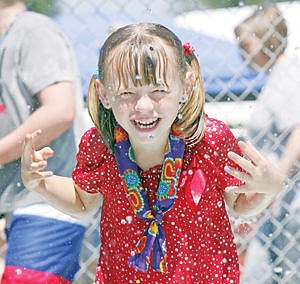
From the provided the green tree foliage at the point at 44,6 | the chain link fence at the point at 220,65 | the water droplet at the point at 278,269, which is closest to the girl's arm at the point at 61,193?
the chain link fence at the point at 220,65

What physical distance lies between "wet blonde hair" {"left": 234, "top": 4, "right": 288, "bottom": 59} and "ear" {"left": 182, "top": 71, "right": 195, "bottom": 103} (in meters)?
1.08

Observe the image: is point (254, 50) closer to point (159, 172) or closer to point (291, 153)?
point (291, 153)

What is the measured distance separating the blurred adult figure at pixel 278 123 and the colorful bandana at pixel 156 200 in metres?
0.84

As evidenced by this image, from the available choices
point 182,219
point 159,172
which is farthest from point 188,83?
point 182,219

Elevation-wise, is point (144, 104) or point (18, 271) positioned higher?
point (144, 104)

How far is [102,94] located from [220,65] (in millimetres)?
1345

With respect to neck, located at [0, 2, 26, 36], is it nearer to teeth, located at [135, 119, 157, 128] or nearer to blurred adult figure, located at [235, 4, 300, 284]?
teeth, located at [135, 119, 157, 128]

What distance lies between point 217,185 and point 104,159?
293 millimetres

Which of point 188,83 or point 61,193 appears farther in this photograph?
point 61,193

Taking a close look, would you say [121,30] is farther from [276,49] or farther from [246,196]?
[276,49]

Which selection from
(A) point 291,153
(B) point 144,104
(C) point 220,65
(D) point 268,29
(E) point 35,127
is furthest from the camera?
(C) point 220,65

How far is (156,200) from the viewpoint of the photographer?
6.21 ft

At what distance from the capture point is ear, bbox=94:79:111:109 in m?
1.87

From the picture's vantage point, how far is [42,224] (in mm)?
2352
